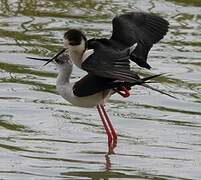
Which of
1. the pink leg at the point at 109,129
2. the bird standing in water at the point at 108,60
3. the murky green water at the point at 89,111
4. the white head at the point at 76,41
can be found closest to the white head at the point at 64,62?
the bird standing in water at the point at 108,60

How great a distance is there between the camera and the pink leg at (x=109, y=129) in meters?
9.37

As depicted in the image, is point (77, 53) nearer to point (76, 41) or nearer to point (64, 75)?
point (76, 41)

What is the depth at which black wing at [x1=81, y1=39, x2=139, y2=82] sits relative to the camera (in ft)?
28.1

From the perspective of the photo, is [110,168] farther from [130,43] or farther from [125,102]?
[125,102]

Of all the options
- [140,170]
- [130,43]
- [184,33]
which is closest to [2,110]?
[130,43]

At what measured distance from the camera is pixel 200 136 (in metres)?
9.58

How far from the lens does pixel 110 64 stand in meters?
8.76

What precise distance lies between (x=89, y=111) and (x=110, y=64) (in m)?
1.93

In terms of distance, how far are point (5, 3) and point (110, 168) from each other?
6745mm

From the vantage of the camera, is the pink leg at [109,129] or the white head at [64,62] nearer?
the pink leg at [109,129]

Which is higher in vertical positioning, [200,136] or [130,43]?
[130,43]

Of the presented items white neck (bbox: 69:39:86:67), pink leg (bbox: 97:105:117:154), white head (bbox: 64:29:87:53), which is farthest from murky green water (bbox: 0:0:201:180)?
white head (bbox: 64:29:87:53)

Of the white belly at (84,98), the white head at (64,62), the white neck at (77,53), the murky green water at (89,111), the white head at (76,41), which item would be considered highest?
the white head at (76,41)

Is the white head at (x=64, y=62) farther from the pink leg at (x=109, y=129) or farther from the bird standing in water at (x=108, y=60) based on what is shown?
the pink leg at (x=109, y=129)
